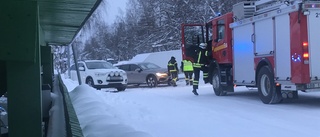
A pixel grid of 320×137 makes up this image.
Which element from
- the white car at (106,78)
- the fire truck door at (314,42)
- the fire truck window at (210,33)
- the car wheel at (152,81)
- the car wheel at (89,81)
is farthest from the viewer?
the car wheel at (152,81)

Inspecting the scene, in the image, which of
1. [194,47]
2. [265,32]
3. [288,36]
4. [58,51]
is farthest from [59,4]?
[58,51]

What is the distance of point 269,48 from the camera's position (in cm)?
1133

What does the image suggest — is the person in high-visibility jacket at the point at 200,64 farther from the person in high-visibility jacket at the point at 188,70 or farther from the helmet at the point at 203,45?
the person in high-visibility jacket at the point at 188,70

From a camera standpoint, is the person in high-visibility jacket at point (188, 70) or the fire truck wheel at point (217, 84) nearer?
the fire truck wheel at point (217, 84)

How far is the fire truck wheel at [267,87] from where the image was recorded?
1122cm

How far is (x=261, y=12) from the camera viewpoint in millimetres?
12141

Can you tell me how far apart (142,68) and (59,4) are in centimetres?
1883

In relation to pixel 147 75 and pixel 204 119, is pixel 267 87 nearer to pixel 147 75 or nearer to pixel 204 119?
pixel 204 119

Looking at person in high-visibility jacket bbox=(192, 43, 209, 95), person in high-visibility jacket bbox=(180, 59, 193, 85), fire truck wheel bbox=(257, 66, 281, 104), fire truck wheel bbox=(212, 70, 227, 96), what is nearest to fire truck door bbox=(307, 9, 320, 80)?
fire truck wheel bbox=(257, 66, 281, 104)

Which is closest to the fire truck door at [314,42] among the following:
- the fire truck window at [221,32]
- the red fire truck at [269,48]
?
the red fire truck at [269,48]

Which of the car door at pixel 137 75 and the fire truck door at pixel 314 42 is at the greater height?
the fire truck door at pixel 314 42

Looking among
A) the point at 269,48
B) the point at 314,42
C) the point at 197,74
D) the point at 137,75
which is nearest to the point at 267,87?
the point at 269,48

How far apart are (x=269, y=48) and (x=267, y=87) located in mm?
1133

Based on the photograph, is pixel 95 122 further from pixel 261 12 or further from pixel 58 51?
pixel 58 51
